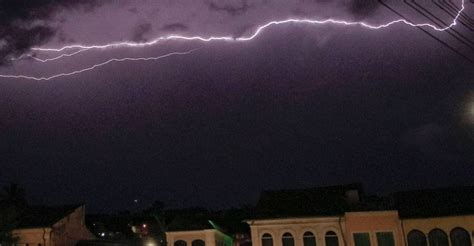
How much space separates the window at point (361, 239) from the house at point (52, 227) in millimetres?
17157

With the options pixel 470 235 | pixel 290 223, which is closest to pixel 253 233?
pixel 290 223

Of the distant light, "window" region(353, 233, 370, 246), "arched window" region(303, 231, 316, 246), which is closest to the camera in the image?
"window" region(353, 233, 370, 246)

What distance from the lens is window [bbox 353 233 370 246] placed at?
92.9ft

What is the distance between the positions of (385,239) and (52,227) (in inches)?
737

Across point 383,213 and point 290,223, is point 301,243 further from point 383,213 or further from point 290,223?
point 383,213

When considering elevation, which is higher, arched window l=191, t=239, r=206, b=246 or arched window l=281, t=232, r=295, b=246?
arched window l=191, t=239, r=206, b=246

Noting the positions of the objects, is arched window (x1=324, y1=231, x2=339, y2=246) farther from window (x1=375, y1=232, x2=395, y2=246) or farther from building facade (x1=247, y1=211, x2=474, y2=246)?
window (x1=375, y1=232, x2=395, y2=246)

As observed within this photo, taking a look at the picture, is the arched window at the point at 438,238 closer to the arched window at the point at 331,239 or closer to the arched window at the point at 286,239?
the arched window at the point at 331,239

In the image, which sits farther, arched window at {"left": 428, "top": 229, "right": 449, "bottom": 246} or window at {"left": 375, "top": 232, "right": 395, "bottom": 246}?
window at {"left": 375, "top": 232, "right": 395, "bottom": 246}

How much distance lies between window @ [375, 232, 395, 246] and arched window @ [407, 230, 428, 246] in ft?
2.81

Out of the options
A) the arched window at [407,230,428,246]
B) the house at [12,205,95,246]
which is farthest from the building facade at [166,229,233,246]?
the arched window at [407,230,428,246]

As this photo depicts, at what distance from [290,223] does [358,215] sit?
12.1 ft

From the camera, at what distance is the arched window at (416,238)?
27.7 meters

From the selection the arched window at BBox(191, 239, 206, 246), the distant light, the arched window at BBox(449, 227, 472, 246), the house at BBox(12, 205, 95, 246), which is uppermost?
the house at BBox(12, 205, 95, 246)
